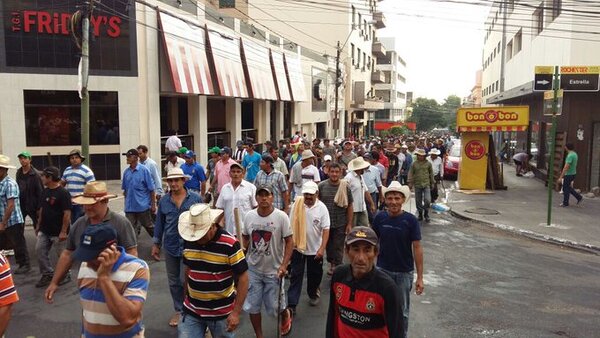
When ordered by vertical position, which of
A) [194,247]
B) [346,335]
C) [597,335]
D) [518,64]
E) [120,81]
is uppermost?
[518,64]

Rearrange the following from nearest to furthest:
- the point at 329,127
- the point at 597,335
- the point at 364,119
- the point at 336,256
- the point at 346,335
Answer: the point at 346,335
the point at 597,335
the point at 336,256
the point at 329,127
the point at 364,119

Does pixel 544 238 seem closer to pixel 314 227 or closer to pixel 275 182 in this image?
pixel 275 182

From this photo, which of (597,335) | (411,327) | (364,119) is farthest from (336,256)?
(364,119)

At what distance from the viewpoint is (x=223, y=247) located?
381 cm

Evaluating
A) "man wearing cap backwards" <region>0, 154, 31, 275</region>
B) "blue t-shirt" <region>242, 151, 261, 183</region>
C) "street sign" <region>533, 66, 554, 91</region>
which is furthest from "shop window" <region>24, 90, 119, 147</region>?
"street sign" <region>533, 66, 554, 91</region>

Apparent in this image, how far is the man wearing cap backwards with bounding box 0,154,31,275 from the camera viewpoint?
272 inches

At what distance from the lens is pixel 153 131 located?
17.1 meters

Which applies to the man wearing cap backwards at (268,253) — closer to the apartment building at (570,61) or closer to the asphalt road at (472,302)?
the asphalt road at (472,302)

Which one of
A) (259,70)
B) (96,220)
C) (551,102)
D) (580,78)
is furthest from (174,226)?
(259,70)

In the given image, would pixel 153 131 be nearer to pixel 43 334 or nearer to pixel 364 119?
pixel 43 334

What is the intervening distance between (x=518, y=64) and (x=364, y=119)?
102ft

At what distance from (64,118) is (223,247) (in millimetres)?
14347

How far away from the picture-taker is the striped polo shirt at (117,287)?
3.00 metres

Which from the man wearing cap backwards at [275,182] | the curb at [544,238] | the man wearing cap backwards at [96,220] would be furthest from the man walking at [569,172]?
the man wearing cap backwards at [96,220]
